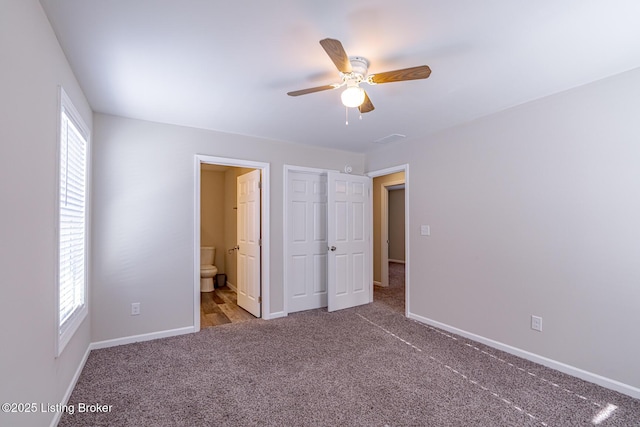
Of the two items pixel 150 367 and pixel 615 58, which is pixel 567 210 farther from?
pixel 150 367

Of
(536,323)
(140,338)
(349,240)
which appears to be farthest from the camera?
(349,240)

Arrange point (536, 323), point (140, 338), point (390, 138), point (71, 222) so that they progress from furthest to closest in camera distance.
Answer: point (390, 138)
point (140, 338)
point (536, 323)
point (71, 222)

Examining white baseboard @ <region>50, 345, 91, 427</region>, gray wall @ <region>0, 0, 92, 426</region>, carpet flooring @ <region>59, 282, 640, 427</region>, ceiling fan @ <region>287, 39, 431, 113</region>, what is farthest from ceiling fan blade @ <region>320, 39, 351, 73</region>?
white baseboard @ <region>50, 345, 91, 427</region>

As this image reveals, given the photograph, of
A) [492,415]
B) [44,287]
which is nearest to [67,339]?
[44,287]

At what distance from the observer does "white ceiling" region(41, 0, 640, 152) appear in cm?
162

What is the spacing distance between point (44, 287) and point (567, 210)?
383cm

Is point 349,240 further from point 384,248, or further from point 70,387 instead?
point 70,387

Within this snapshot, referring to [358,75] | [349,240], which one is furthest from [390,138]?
[358,75]

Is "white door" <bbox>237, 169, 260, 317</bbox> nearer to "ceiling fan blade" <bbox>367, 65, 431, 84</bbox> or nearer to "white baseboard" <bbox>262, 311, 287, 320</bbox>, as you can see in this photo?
"white baseboard" <bbox>262, 311, 287, 320</bbox>

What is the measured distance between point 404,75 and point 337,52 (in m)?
0.50

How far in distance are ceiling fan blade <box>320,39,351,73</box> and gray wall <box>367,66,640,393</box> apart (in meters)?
2.07

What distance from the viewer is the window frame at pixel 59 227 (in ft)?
6.22

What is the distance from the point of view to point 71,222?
2.34 m

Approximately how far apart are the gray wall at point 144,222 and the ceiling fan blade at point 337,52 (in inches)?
91.5
